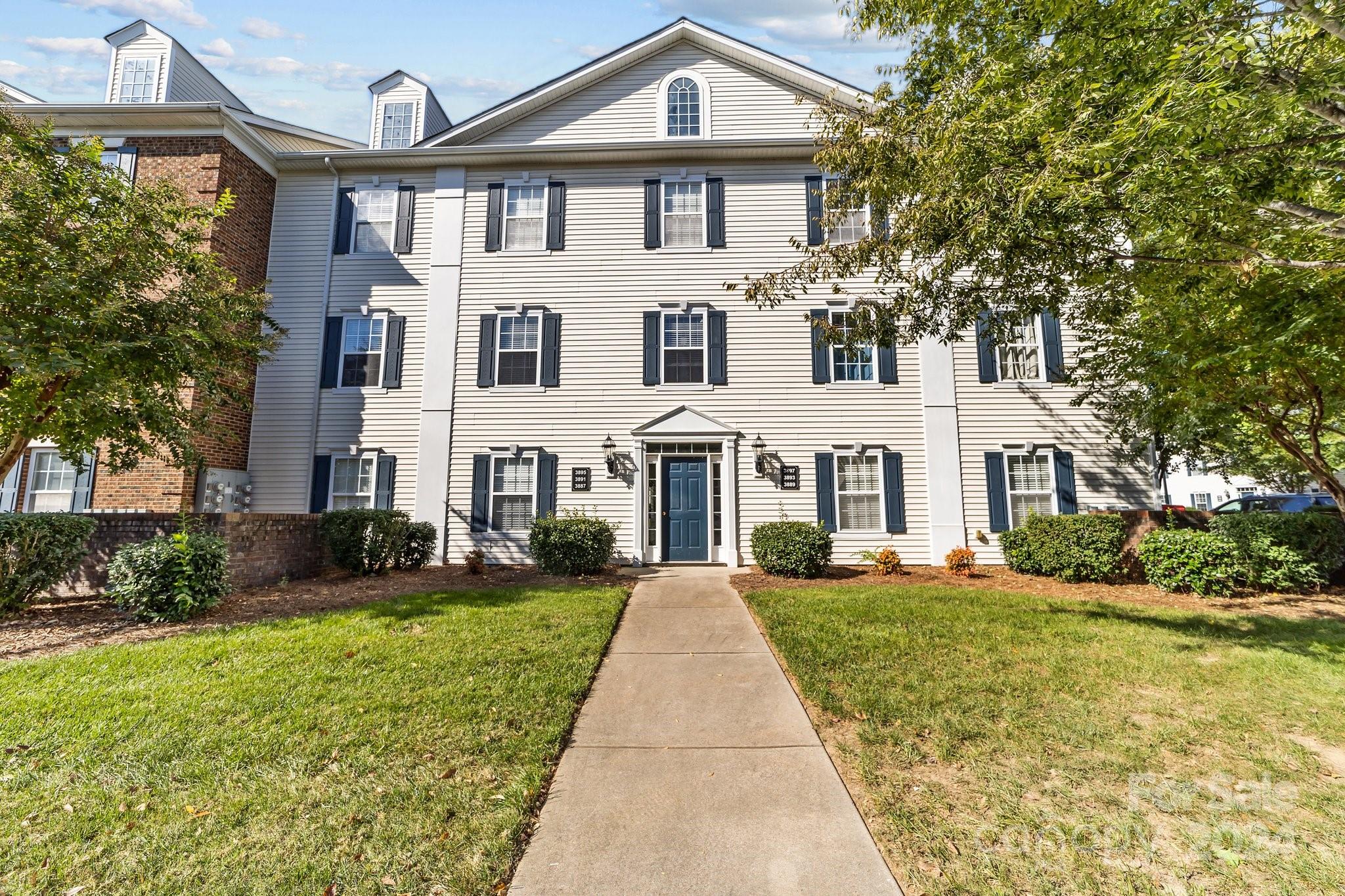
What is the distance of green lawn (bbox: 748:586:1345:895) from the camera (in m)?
2.71

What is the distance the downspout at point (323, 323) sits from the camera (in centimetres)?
1214

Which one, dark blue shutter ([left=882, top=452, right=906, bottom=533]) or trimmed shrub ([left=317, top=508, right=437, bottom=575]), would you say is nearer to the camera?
trimmed shrub ([left=317, top=508, right=437, bottom=575])

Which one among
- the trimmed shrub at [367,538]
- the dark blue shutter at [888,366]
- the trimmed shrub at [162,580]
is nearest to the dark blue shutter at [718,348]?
the dark blue shutter at [888,366]

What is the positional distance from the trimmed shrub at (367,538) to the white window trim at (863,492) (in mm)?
8239

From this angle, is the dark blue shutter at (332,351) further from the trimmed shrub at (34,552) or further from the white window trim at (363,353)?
the trimmed shrub at (34,552)

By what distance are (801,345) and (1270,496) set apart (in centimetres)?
1619

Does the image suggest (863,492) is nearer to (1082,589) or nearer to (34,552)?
(1082,589)

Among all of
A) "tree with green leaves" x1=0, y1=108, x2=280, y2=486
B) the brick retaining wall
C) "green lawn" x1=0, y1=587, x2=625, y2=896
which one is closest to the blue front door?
"green lawn" x1=0, y1=587, x2=625, y2=896

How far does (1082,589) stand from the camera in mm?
9047

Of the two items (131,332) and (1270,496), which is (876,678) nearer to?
(131,332)

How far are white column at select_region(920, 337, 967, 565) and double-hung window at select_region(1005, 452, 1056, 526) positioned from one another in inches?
39.9

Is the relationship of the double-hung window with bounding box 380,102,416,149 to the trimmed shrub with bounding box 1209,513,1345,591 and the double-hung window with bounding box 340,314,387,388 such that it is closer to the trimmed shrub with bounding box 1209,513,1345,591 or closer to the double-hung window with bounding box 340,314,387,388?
the double-hung window with bounding box 340,314,387,388

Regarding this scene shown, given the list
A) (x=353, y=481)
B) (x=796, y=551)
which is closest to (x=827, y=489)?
(x=796, y=551)

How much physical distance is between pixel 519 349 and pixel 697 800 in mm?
10469
